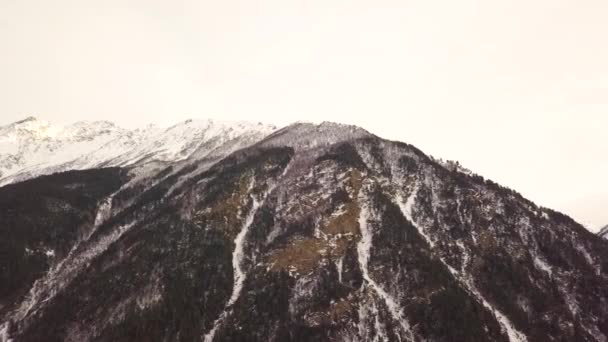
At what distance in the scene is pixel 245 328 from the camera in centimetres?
19688

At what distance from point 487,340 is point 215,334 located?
282 ft

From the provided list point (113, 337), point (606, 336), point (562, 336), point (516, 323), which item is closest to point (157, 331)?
point (113, 337)

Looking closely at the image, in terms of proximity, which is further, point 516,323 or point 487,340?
point 516,323

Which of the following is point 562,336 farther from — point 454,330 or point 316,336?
point 316,336

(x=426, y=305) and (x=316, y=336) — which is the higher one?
(x=426, y=305)

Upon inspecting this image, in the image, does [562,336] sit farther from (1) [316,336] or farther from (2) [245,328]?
(2) [245,328]

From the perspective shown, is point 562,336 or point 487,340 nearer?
point 487,340

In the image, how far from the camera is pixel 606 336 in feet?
648

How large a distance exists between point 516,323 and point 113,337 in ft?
434

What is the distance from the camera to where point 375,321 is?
193750 millimetres

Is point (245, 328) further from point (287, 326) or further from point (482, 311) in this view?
point (482, 311)

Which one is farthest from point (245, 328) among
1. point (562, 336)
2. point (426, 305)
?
point (562, 336)

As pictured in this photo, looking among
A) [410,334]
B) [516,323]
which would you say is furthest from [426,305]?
[516,323]

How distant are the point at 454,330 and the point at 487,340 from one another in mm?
9970
